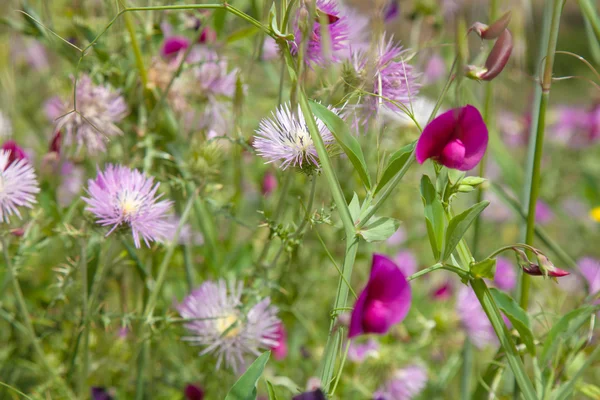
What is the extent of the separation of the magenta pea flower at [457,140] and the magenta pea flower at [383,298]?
3.4 inches

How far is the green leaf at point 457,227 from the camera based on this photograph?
0.45 m

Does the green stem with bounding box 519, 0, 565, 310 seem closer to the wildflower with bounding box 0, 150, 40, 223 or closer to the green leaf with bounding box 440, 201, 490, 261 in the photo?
the green leaf with bounding box 440, 201, 490, 261

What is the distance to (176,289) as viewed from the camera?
865 millimetres

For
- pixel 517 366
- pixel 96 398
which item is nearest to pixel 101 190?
pixel 96 398

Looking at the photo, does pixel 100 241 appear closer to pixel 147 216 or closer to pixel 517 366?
pixel 147 216

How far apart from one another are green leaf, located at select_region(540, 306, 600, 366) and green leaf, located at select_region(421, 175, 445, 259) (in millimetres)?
139

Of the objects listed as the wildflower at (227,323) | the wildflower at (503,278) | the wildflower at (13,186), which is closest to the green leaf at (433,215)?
the wildflower at (227,323)

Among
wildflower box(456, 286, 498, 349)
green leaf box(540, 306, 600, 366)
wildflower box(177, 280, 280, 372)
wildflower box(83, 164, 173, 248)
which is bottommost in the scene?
wildflower box(456, 286, 498, 349)

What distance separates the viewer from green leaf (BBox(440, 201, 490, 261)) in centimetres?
45

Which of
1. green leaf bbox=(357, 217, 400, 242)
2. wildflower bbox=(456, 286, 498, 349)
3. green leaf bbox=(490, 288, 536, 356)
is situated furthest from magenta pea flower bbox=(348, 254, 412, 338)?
wildflower bbox=(456, 286, 498, 349)

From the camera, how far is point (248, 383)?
0.48 meters

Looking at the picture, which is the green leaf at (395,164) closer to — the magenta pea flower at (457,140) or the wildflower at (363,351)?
the magenta pea flower at (457,140)

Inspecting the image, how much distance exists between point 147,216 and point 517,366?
351 mm

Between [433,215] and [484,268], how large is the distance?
0.06 meters
